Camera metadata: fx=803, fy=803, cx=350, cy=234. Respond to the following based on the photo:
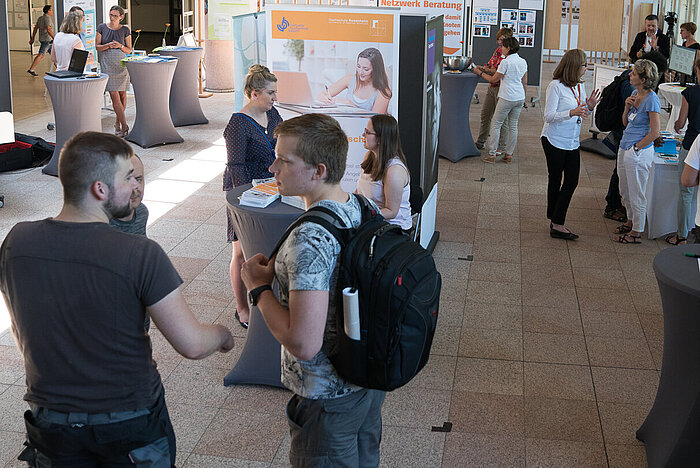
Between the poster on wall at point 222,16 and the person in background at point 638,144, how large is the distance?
8714mm

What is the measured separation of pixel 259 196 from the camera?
3932 millimetres

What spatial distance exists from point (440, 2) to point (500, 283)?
480 centimetres

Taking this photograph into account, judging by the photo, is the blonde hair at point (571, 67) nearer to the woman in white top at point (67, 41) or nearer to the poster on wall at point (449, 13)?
the poster on wall at point (449, 13)

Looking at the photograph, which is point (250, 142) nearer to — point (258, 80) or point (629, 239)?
point (258, 80)

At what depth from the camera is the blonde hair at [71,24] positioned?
32.7ft

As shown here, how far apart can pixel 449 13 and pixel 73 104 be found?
4497 mm

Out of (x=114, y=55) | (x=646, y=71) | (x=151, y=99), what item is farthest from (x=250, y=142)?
(x=114, y=55)

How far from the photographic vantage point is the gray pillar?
31.6ft

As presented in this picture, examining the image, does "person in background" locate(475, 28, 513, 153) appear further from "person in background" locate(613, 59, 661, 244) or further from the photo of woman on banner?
the photo of woman on banner

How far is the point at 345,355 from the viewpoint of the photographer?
2225 millimetres

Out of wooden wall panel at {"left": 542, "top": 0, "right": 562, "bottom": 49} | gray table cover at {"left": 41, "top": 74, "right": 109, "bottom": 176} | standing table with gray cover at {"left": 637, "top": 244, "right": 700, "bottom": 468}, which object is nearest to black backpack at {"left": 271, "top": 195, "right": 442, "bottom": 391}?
standing table with gray cover at {"left": 637, "top": 244, "right": 700, "bottom": 468}

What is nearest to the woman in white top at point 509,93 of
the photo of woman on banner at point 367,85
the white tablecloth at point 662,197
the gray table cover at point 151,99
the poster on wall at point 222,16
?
the white tablecloth at point 662,197

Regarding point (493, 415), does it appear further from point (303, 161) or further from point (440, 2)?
point (440, 2)

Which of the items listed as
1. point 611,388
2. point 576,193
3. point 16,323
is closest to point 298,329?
point 16,323
